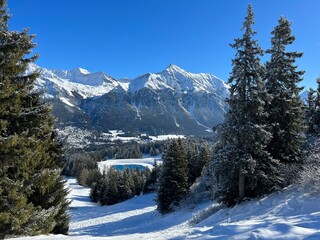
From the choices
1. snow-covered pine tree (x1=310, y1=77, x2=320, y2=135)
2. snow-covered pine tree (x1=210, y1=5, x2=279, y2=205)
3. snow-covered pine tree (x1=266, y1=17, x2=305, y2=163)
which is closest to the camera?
snow-covered pine tree (x1=210, y1=5, x2=279, y2=205)

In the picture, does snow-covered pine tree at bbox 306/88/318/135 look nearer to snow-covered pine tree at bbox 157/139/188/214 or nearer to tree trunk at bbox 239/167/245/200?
tree trunk at bbox 239/167/245/200

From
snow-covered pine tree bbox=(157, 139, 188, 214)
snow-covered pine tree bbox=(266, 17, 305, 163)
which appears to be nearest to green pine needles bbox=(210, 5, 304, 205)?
snow-covered pine tree bbox=(266, 17, 305, 163)

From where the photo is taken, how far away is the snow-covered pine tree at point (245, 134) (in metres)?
21.0

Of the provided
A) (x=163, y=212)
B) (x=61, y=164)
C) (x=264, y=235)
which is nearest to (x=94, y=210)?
(x=163, y=212)

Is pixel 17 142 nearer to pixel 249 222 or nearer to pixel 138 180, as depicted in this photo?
pixel 249 222

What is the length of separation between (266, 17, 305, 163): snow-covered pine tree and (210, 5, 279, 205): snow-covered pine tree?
154 centimetres

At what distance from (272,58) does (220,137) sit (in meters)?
8.50

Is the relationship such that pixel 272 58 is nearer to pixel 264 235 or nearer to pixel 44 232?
pixel 264 235

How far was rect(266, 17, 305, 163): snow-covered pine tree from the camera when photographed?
2323cm

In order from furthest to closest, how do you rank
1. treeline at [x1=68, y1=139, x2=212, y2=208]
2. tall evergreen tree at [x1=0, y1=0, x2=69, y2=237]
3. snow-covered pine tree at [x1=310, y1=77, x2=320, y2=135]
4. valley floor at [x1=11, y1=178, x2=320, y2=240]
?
1. treeline at [x1=68, y1=139, x2=212, y2=208]
2. snow-covered pine tree at [x1=310, y1=77, x2=320, y2=135]
3. tall evergreen tree at [x1=0, y1=0, x2=69, y2=237]
4. valley floor at [x1=11, y1=178, x2=320, y2=240]

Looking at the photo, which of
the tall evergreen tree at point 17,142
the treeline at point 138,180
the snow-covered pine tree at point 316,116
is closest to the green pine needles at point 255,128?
the snow-covered pine tree at point 316,116

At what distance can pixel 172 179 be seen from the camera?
40.7 metres

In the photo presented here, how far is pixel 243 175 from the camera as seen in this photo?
21.1 metres

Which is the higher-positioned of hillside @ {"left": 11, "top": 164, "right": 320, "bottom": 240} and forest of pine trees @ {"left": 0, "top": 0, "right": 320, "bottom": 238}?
forest of pine trees @ {"left": 0, "top": 0, "right": 320, "bottom": 238}
